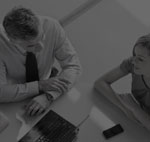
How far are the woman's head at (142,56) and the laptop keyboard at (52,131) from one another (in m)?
0.47

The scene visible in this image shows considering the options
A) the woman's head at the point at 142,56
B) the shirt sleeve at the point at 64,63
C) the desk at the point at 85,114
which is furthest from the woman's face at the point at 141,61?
the shirt sleeve at the point at 64,63

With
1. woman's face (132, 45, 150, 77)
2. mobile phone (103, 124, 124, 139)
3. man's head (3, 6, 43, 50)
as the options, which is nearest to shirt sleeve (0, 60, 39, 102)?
→ man's head (3, 6, 43, 50)

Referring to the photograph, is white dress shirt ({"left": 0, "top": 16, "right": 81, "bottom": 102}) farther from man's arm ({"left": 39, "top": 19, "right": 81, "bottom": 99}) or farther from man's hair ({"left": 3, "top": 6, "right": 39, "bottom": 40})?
man's hair ({"left": 3, "top": 6, "right": 39, "bottom": 40})

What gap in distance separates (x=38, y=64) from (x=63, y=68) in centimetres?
15

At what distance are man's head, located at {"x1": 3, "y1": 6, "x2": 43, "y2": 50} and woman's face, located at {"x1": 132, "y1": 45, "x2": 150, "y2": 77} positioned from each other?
50 centimetres

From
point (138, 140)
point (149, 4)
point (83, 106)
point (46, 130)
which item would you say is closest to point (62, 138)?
point (46, 130)

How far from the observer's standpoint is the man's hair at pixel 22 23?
5.46 feet

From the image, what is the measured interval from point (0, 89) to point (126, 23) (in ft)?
3.60

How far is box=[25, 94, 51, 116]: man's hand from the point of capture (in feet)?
6.08

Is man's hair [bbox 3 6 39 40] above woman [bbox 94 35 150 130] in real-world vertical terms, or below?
above

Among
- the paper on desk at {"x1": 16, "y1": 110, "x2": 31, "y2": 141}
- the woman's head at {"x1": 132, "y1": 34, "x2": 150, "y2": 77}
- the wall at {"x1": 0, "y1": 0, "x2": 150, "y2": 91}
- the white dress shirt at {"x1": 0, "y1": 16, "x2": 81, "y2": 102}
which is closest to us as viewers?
the woman's head at {"x1": 132, "y1": 34, "x2": 150, "y2": 77}

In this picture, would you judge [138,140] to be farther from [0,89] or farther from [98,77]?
[0,89]

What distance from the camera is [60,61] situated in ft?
6.86

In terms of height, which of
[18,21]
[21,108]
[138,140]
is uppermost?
[18,21]
